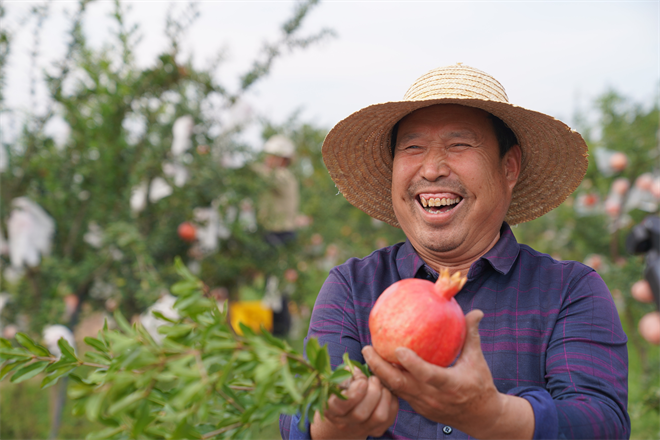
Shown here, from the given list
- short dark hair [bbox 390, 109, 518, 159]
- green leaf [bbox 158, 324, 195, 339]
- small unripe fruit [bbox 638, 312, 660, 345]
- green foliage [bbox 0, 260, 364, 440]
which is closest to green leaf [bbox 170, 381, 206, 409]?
green foliage [bbox 0, 260, 364, 440]

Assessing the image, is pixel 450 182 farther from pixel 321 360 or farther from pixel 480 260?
pixel 321 360

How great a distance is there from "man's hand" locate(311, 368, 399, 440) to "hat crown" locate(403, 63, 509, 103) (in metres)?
0.78

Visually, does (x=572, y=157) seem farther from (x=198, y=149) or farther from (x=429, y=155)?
(x=198, y=149)

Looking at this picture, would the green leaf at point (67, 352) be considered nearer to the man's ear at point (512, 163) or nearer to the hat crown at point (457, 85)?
the hat crown at point (457, 85)

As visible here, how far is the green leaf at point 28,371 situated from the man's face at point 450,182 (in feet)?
3.15

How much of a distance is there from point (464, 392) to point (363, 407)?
19 cm

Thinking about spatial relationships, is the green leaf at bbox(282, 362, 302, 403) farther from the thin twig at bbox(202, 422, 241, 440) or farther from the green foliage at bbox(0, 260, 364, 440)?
the thin twig at bbox(202, 422, 241, 440)

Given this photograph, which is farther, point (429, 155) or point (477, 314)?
point (429, 155)

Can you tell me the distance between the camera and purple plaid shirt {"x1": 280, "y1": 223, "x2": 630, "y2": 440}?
106cm

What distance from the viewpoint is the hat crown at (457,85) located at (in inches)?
54.1

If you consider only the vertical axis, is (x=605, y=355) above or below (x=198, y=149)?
below

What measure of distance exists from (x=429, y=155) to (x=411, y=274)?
353mm

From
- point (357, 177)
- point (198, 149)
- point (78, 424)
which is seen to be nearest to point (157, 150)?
point (198, 149)

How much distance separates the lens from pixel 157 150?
3010 millimetres
